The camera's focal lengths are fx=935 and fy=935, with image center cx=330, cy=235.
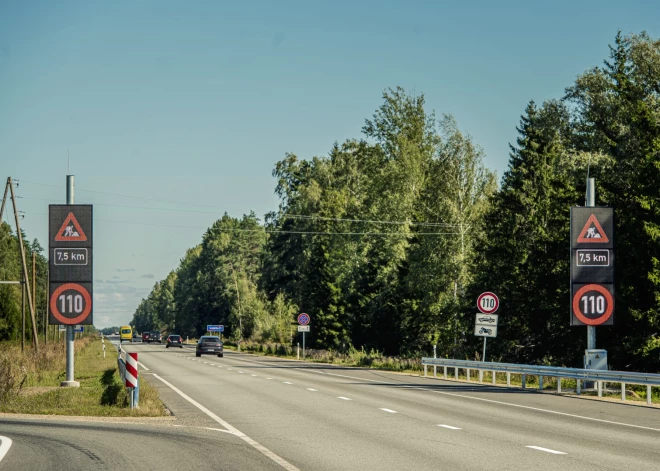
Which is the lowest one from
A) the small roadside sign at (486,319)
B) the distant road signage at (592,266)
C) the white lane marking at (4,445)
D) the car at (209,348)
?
the car at (209,348)

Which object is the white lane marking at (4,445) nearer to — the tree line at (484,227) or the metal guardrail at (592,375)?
the metal guardrail at (592,375)

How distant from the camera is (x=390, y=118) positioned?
7550cm

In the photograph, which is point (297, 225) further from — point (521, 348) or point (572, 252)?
point (572, 252)

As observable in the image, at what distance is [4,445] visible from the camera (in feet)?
44.9

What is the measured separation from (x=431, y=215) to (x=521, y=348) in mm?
11138

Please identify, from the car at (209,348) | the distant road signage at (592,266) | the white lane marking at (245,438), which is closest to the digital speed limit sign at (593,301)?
the distant road signage at (592,266)

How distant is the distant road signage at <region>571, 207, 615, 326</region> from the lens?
88.4 feet

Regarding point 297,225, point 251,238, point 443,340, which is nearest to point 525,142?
point 443,340

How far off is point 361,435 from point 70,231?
14.3m

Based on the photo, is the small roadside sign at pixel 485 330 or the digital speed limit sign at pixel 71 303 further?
the small roadside sign at pixel 485 330

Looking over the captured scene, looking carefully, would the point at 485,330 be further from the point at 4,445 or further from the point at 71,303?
the point at 4,445

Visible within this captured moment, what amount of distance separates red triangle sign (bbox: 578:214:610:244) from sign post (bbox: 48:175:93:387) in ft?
46.5

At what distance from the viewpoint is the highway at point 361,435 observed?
464 inches

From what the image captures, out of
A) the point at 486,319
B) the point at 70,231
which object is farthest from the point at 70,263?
the point at 486,319
